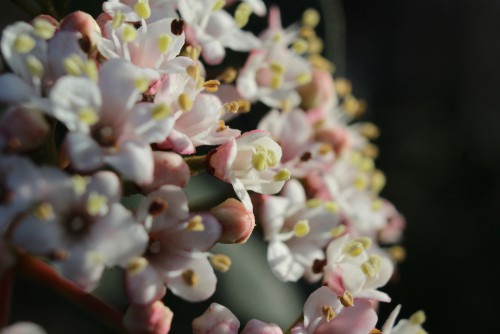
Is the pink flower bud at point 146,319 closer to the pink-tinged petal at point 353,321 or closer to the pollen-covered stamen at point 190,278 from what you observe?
the pollen-covered stamen at point 190,278

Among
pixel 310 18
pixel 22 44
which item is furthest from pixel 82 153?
pixel 310 18

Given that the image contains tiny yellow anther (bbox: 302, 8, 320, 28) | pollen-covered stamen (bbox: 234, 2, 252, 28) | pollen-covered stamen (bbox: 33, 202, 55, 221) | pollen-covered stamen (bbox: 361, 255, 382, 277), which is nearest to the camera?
pollen-covered stamen (bbox: 33, 202, 55, 221)

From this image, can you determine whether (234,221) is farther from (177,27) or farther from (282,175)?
(177,27)

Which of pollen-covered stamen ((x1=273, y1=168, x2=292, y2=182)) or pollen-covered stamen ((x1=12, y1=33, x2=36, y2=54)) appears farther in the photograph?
pollen-covered stamen ((x1=273, y1=168, x2=292, y2=182))

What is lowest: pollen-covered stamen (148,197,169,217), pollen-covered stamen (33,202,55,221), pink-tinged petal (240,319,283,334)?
pink-tinged petal (240,319,283,334)

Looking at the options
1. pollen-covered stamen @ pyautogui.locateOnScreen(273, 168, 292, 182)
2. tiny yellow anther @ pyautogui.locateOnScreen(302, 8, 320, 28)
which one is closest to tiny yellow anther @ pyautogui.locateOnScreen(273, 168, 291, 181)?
pollen-covered stamen @ pyautogui.locateOnScreen(273, 168, 292, 182)

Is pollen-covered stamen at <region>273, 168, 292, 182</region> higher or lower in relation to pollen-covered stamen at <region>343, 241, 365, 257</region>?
higher

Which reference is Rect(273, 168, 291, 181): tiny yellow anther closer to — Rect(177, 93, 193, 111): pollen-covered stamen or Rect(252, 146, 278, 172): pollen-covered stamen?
Rect(252, 146, 278, 172): pollen-covered stamen
